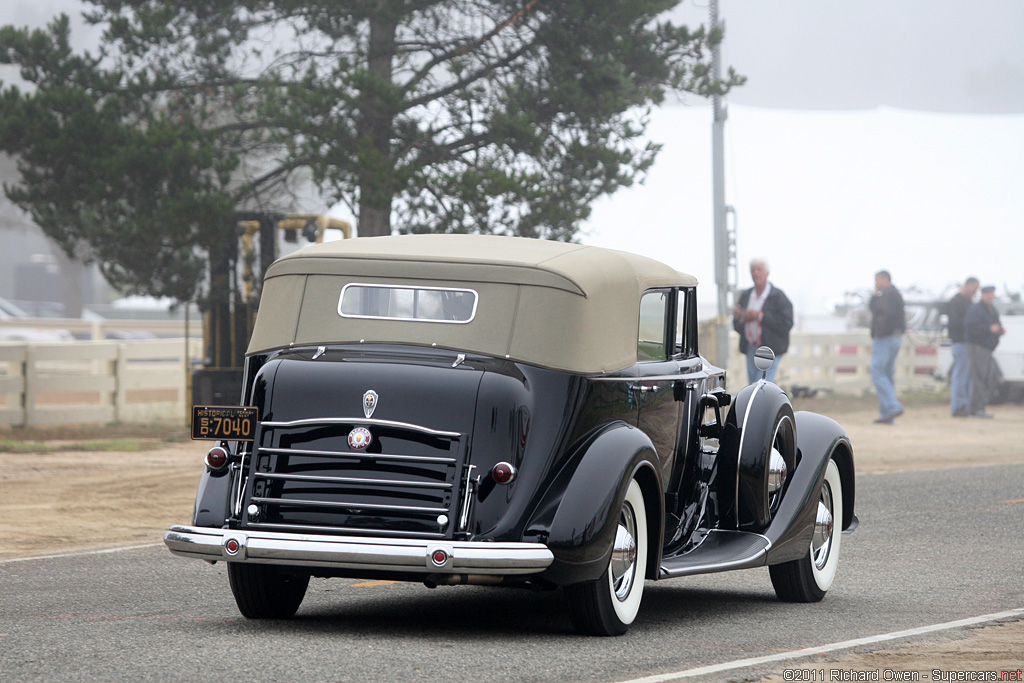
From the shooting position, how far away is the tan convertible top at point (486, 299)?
6613 millimetres

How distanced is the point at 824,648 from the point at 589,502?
1184mm

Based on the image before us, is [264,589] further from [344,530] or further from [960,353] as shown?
[960,353]

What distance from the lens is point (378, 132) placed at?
20.8 m

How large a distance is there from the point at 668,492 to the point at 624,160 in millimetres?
14069

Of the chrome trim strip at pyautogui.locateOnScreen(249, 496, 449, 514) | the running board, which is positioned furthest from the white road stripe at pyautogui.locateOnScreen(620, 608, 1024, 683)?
the chrome trim strip at pyautogui.locateOnScreen(249, 496, 449, 514)

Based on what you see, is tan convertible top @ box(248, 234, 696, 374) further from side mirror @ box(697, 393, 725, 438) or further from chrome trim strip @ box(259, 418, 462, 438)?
side mirror @ box(697, 393, 725, 438)

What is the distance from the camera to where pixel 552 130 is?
2180cm

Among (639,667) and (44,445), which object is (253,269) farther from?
(639,667)

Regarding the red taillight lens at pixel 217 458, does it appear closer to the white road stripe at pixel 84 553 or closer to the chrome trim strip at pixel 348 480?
the chrome trim strip at pixel 348 480

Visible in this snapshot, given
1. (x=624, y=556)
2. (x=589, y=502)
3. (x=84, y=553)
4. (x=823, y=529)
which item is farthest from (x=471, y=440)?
(x=84, y=553)

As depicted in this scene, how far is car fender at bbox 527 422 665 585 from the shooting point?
19.9 feet

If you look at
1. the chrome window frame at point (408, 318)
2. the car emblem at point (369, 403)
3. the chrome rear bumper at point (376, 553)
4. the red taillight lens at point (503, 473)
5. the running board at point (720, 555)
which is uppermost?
the chrome window frame at point (408, 318)

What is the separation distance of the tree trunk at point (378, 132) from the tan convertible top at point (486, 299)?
41.5 feet

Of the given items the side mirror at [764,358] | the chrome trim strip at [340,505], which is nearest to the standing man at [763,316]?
the side mirror at [764,358]
